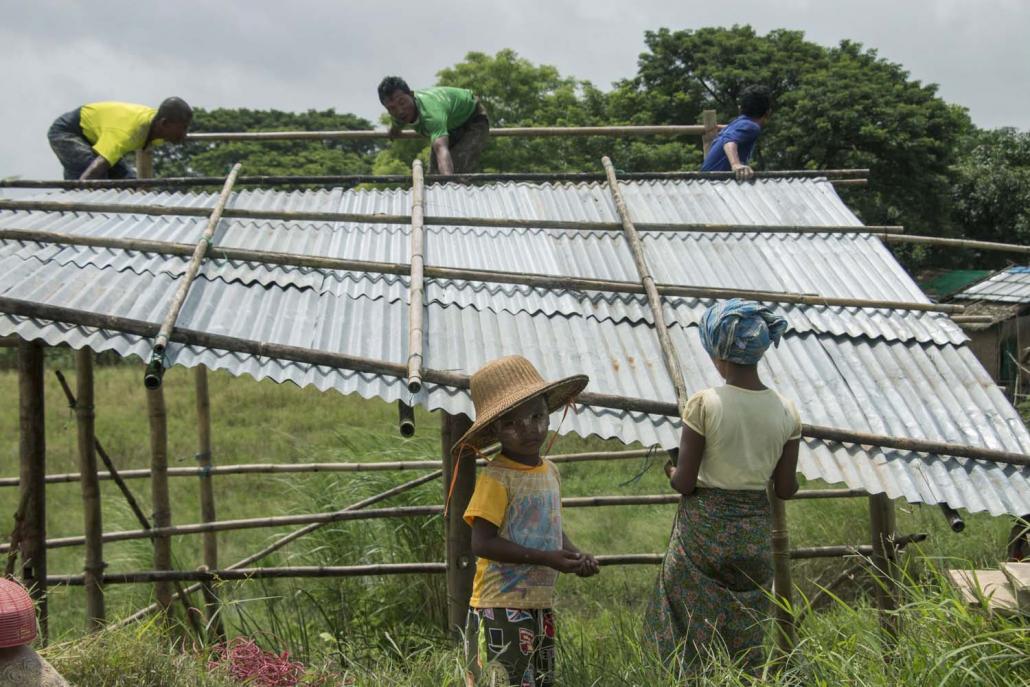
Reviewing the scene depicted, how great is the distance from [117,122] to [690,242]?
3.82 m

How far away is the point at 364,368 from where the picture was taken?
12.1 ft

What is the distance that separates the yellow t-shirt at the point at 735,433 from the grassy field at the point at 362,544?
18.5 inches

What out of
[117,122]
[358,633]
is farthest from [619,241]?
[117,122]

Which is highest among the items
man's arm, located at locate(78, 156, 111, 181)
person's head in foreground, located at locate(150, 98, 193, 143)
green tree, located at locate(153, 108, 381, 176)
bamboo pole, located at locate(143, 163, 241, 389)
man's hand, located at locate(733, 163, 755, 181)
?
green tree, located at locate(153, 108, 381, 176)

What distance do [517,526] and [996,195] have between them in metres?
21.3

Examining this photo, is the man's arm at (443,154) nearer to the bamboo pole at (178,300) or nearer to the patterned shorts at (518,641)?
the bamboo pole at (178,300)

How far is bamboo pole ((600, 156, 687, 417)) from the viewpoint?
12.4ft

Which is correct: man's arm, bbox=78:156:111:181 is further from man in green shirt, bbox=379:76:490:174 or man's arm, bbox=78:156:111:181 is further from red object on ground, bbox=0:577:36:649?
red object on ground, bbox=0:577:36:649

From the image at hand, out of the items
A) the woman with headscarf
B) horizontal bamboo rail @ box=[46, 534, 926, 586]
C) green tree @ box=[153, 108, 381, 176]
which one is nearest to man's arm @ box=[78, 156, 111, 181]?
horizontal bamboo rail @ box=[46, 534, 926, 586]

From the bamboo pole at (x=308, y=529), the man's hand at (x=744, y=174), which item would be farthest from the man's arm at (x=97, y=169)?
the man's hand at (x=744, y=174)

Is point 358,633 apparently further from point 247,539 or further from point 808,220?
point 247,539

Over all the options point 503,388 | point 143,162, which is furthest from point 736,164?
point 143,162

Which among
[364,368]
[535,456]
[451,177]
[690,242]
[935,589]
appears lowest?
[935,589]

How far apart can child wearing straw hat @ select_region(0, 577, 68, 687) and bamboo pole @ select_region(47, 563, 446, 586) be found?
2562 mm
